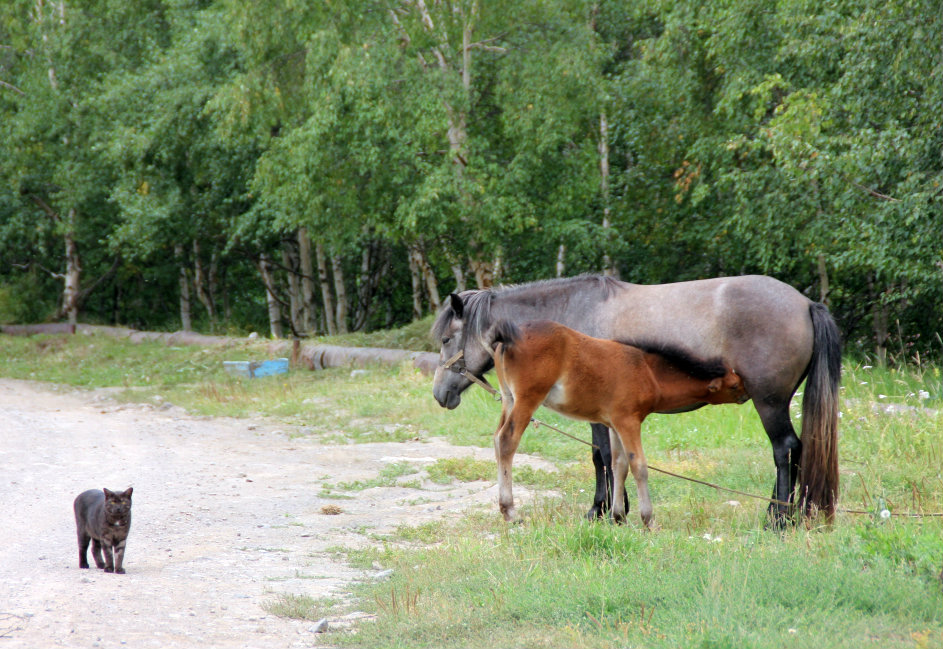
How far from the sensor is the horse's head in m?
7.05

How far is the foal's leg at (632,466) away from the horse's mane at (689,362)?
492 millimetres

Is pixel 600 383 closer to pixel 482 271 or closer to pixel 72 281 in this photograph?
pixel 482 271

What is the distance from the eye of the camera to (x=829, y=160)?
12703 millimetres

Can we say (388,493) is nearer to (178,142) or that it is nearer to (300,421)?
(300,421)

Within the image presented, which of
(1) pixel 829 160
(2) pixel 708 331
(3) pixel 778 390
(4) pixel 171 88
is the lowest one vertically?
(3) pixel 778 390

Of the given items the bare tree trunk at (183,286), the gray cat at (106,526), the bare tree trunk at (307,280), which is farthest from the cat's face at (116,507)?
the bare tree trunk at (183,286)

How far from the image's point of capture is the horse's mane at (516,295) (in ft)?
23.1

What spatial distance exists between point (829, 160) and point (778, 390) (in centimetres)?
741

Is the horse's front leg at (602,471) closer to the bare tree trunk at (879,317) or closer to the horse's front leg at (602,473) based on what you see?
the horse's front leg at (602,473)

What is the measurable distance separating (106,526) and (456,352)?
2889mm

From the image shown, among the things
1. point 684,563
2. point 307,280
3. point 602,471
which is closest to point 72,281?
point 307,280

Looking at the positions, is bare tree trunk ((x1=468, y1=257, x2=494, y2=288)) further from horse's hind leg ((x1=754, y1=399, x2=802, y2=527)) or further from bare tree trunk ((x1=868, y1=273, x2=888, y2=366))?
horse's hind leg ((x1=754, y1=399, x2=802, y2=527))

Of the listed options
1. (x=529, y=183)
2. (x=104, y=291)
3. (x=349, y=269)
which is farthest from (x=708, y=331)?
(x=104, y=291)

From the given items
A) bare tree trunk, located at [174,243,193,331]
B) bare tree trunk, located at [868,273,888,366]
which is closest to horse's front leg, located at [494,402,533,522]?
bare tree trunk, located at [868,273,888,366]
